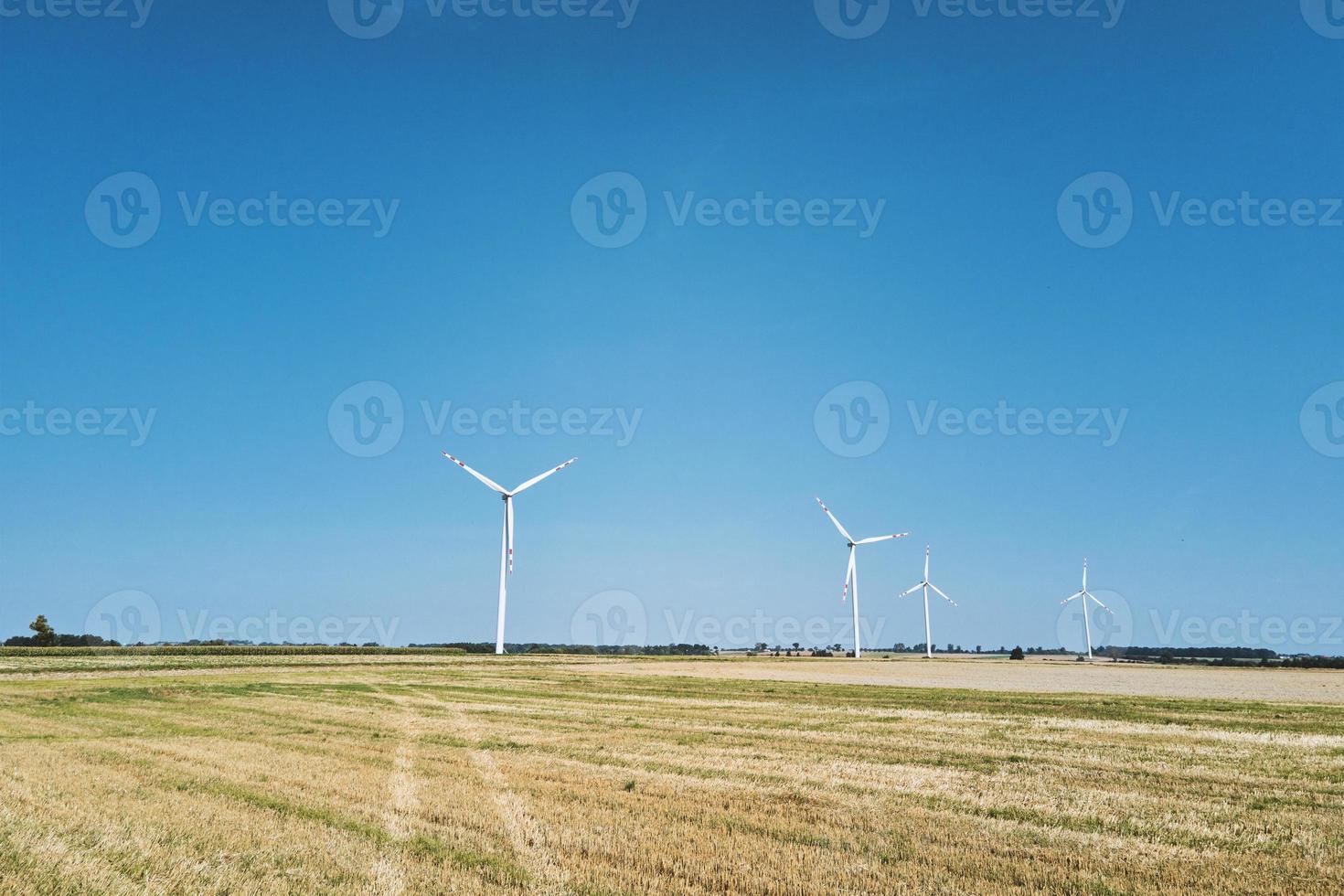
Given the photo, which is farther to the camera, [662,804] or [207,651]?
[207,651]

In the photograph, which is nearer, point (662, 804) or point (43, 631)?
point (662, 804)

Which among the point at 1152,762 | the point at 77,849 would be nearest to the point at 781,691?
the point at 1152,762

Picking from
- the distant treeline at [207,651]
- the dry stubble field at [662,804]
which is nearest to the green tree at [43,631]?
the distant treeline at [207,651]

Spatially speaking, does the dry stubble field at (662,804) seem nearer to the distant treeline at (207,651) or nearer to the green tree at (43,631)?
the distant treeline at (207,651)

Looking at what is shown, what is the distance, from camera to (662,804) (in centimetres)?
1365

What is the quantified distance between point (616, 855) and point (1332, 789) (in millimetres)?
13956

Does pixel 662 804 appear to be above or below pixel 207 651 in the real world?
above

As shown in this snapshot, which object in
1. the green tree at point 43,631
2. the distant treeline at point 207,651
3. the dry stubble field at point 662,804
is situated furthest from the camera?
the green tree at point 43,631

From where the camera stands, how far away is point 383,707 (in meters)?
31.9

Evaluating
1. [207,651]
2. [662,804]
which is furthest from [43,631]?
[662,804]

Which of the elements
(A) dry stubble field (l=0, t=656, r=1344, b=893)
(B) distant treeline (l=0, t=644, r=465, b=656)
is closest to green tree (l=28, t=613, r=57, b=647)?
(B) distant treeline (l=0, t=644, r=465, b=656)

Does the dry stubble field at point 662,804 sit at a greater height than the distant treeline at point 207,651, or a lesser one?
greater

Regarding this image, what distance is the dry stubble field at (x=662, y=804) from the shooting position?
996 centimetres

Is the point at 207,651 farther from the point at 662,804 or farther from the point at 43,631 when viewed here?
the point at 662,804
